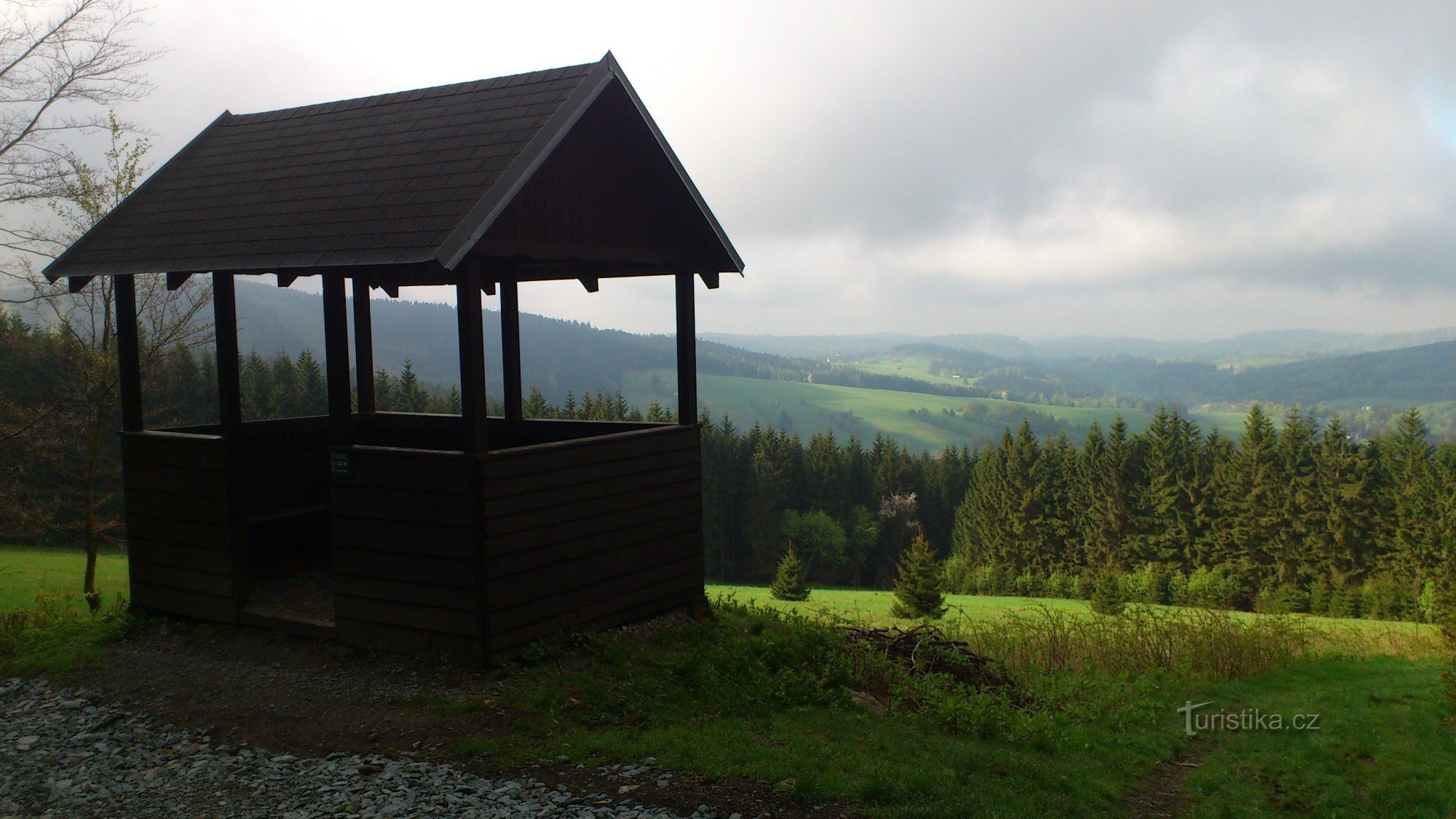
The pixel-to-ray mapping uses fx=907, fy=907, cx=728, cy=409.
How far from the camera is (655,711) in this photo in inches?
298

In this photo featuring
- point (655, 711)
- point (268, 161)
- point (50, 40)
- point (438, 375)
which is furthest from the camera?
point (438, 375)

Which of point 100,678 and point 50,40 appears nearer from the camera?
point 100,678

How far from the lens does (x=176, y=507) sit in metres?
9.95

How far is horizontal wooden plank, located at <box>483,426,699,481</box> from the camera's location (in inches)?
320

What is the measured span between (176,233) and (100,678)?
464 centimetres

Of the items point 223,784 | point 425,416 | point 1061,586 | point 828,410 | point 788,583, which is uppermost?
point 425,416

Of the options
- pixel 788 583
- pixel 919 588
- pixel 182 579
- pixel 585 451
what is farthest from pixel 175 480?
pixel 788 583

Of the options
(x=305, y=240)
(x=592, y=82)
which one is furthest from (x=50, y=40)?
(x=592, y=82)

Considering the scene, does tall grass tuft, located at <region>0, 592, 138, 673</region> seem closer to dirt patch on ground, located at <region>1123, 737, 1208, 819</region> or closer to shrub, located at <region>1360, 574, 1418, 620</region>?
dirt patch on ground, located at <region>1123, 737, 1208, 819</region>

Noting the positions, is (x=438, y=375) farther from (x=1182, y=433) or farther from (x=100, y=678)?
(x=100, y=678)

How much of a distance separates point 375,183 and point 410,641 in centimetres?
451

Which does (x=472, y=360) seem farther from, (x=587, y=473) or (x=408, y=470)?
(x=587, y=473)

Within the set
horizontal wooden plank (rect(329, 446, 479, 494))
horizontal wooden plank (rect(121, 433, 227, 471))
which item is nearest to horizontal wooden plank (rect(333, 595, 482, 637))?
horizontal wooden plank (rect(329, 446, 479, 494))

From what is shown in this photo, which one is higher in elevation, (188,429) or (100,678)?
(188,429)
